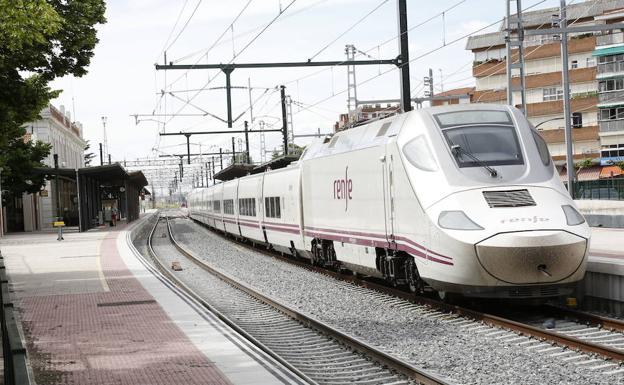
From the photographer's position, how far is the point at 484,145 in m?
11.8

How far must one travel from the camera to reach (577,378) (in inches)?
299

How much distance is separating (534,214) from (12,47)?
384 inches

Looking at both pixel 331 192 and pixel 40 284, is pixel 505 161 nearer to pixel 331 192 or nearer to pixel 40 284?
pixel 331 192

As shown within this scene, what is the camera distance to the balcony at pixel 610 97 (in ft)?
185

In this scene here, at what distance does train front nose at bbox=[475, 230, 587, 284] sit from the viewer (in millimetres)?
10220

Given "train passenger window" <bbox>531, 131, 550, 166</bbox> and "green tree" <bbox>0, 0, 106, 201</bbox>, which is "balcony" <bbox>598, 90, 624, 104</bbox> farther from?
"train passenger window" <bbox>531, 131, 550, 166</bbox>

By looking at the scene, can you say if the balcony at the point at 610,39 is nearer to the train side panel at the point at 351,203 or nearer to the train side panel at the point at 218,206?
the train side panel at the point at 218,206

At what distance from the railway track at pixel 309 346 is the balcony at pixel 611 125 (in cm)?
4713

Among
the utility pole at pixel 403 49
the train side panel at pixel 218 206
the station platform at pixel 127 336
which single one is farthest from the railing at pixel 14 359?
the train side panel at pixel 218 206

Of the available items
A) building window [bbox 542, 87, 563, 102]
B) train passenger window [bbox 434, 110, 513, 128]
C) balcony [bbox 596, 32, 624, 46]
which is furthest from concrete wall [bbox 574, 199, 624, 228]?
building window [bbox 542, 87, 563, 102]

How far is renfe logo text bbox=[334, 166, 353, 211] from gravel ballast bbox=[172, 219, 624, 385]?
1.88m

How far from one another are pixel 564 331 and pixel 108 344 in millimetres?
6019

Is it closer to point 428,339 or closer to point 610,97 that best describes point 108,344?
point 428,339

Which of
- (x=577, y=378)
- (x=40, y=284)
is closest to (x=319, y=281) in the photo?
(x=40, y=284)
